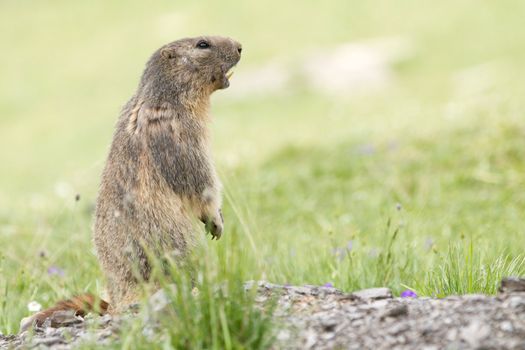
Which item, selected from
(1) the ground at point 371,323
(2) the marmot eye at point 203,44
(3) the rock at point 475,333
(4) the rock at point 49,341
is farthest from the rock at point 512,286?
(2) the marmot eye at point 203,44

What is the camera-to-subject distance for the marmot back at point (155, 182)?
4332 millimetres

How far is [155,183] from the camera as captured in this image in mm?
4383

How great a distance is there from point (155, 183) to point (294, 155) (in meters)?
6.08

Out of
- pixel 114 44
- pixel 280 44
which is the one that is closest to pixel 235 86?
pixel 280 44

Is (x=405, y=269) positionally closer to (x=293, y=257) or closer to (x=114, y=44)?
(x=293, y=257)

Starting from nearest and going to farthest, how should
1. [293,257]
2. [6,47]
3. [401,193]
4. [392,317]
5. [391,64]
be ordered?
1. [392,317]
2. [293,257]
3. [401,193]
4. [391,64]
5. [6,47]

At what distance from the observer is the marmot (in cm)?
433

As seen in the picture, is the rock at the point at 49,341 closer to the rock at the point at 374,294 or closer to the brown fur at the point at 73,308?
the brown fur at the point at 73,308

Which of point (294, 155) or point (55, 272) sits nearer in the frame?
point (55, 272)

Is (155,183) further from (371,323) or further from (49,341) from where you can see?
(371,323)

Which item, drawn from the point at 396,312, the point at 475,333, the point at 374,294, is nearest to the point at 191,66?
the point at 374,294

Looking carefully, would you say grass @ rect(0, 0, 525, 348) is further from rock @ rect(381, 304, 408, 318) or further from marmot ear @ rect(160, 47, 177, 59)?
marmot ear @ rect(160, 47, 177, 59)

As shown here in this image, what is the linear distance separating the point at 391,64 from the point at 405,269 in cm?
1484

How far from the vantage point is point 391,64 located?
19.7 m
